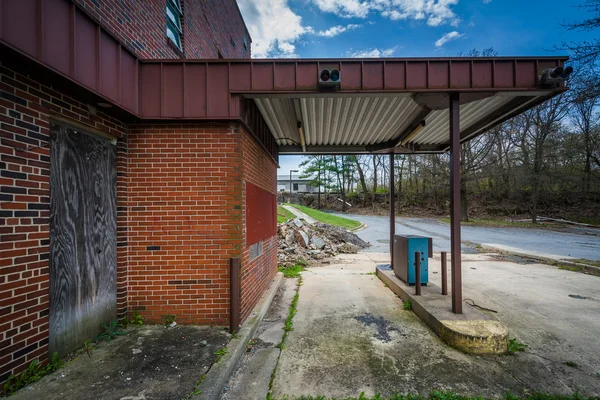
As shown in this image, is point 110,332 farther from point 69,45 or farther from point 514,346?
point 514,346

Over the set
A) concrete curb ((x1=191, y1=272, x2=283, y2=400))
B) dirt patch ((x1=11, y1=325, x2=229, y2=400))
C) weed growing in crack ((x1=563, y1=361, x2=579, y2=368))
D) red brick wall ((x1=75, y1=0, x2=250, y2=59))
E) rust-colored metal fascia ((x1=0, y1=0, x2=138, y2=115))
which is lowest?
weed growing in crack ((x1=563, y1=361, x2=579, y2=368))

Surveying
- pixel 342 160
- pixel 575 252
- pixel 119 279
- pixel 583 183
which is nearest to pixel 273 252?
pixel 119 279

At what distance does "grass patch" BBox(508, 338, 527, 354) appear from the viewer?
3457 mm

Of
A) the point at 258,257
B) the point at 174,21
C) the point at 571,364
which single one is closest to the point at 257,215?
the point at 258,257

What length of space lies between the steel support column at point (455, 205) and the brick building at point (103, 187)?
3.17 meters

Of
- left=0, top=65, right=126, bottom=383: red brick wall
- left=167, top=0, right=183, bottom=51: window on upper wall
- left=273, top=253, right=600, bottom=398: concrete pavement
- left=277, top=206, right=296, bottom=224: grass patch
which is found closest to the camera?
left=0, top=65, right=126, bottom=383: red brick wall

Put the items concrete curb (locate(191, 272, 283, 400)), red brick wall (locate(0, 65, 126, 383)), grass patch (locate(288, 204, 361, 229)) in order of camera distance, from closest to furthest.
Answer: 1. red brick wall (locate(0, 65, 126, 383))
2. concrete curb (locate(191, 272, 283, 400))
3. grass patch (locate(288, 204, 361, 229))

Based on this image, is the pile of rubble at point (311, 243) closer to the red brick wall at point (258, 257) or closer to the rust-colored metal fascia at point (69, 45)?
the red brick wall at point (258, 257)

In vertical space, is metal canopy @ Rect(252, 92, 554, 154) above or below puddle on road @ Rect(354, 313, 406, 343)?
above

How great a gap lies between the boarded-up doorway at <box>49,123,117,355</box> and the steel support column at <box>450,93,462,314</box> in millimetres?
4890

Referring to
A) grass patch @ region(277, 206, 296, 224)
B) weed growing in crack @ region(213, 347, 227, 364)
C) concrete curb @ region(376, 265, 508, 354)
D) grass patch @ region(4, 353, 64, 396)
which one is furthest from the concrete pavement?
grass patch @ region(277, 206, 296, 224)

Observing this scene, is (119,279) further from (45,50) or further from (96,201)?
(45,50)

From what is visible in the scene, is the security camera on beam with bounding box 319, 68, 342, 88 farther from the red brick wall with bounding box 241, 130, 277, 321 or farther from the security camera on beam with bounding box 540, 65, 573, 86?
the security camera on beam with bounding box 540, 65, 573, 86

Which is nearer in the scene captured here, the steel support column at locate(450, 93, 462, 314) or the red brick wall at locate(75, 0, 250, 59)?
the red brick wall at locate(75, 0, 250, 59)
